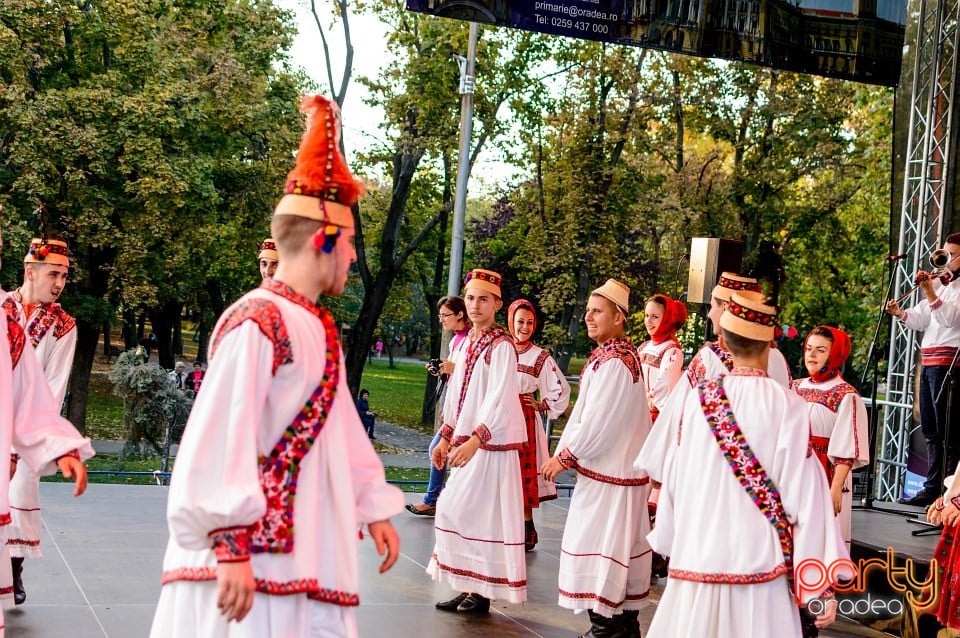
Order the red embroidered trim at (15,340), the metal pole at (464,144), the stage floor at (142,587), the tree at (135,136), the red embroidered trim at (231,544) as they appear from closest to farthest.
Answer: the red embroidered trim at (231,544) < the red embroidered trim at (15,340) < the stage floor at (142,587) < the metal pole at (464,144) < the tree at (135,136)

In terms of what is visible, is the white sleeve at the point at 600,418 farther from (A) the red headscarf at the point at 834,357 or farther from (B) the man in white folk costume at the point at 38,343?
(B) the man in white folk costume at the point at 38,343

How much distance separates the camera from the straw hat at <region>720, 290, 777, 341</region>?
185 inches

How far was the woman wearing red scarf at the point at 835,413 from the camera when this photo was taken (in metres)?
7.28

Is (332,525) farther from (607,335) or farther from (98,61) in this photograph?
(98,61)

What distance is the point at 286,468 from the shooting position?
3113 millimetres

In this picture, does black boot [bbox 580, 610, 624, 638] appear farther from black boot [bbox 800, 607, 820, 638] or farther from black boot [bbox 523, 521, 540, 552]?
black boot [bbox 523, 521, 540, 552]

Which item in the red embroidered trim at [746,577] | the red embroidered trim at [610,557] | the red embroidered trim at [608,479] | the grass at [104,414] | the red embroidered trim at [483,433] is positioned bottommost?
the grass at [104,414]

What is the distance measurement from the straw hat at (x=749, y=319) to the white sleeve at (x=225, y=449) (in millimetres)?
2320

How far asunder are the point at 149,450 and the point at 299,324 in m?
14.8

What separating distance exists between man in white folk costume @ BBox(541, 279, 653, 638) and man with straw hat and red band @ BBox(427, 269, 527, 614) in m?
0.40

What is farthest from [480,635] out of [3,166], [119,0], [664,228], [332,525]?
[664,228]

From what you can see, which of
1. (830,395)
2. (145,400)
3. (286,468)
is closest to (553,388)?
(830,395)

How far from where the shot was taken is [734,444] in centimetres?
459

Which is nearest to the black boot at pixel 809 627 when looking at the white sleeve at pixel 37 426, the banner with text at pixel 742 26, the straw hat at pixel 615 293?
the straw hat at pixel 615 293
